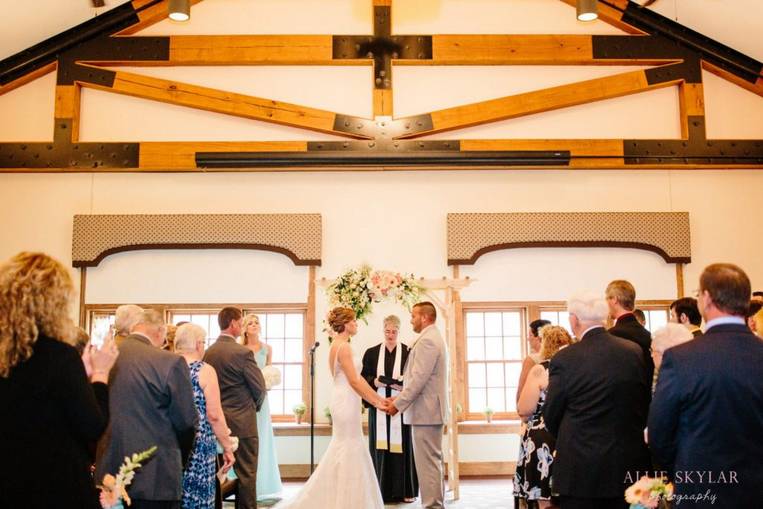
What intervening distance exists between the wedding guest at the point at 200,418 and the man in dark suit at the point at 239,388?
4.08 ft

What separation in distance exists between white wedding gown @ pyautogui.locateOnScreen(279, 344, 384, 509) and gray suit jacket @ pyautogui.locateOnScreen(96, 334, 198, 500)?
2.22m

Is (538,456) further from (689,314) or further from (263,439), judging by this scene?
(263,439)

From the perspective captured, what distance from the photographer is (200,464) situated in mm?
4633

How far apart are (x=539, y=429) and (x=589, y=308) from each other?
1.65m

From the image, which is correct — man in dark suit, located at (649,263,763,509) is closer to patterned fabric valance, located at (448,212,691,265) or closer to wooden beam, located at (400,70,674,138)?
patterned fabric valance, located at (448,212,691,265)

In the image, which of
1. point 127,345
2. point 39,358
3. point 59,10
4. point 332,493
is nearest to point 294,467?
point 332,493

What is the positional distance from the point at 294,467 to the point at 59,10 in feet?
21.4

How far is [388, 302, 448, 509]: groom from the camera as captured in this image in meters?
6.57

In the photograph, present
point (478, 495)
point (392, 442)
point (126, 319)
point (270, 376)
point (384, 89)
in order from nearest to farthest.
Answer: point (126, 319) → point (392, 442) → point (478, 495) → point (270, 376) → point (384, 89)

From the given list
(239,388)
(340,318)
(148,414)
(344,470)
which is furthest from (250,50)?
(148,414)

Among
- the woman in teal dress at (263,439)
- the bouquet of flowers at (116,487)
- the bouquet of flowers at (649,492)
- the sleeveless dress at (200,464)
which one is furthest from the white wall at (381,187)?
the bouquet of flowers at (649,492)

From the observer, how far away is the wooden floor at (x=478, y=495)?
288 inches

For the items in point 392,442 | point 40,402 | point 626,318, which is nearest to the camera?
point 40,402

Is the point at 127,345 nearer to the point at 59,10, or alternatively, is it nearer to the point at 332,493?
the point at 332,493
